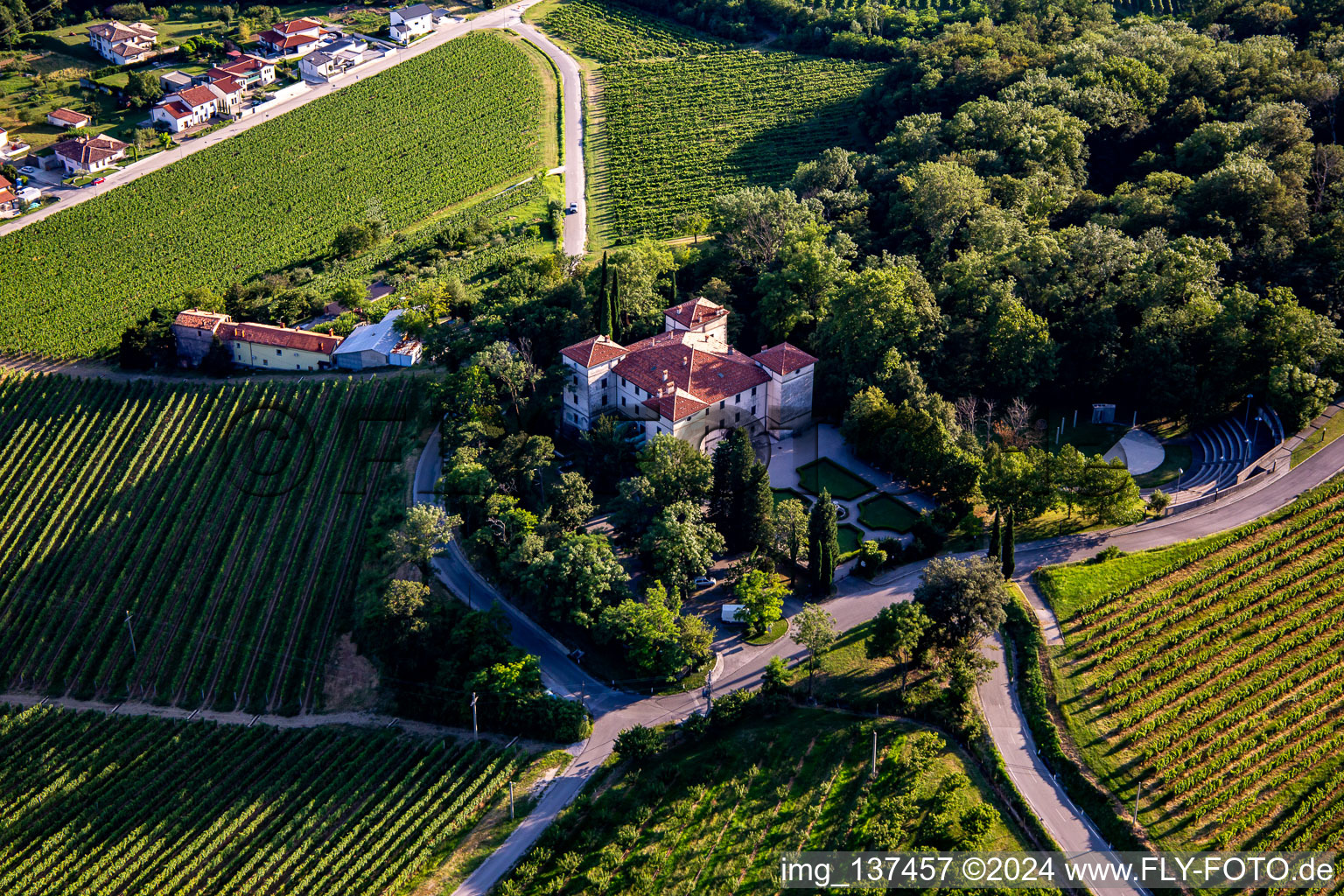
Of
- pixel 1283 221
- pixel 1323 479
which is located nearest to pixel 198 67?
pixel 1283 221

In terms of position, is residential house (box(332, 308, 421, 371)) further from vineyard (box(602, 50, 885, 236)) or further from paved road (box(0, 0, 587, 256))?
vineyard (box(602, 50, 885, 236))

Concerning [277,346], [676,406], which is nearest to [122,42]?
[277,346]

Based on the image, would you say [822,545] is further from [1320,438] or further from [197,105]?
[197,105]

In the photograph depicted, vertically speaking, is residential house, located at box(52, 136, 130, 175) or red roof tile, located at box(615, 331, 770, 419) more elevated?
red roof tile, located at box(615, 331, 770, 419)

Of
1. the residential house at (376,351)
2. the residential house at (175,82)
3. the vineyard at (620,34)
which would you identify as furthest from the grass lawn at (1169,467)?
the residential house at (175,82)

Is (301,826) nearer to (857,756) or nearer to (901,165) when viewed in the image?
(857,756)

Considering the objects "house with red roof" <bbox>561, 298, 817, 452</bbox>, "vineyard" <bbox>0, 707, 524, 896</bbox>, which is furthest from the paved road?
"vineyard" <bbox>0, 707, 524, 896</bbox>
